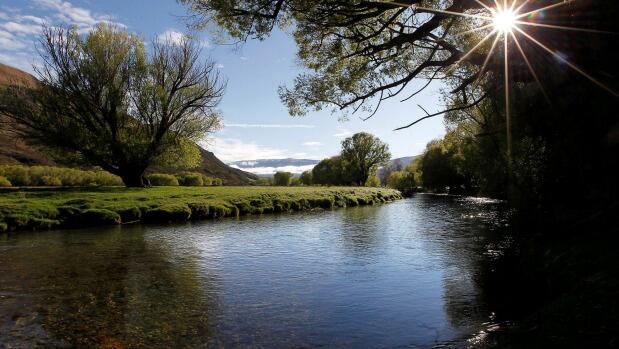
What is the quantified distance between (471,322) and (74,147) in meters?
41.8

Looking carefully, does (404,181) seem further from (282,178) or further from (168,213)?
(168,213)

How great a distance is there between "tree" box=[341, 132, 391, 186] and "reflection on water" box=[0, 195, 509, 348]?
10177 cm

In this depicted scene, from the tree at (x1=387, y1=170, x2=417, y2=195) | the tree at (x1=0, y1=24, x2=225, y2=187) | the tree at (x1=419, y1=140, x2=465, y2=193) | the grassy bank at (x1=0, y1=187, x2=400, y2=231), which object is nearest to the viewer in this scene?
the grassy bank at (x1=0, y1=187, x2=400, y2=231)

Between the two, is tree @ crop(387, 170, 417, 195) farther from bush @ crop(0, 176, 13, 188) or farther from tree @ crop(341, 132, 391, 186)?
bush @ crop(0, 176, 13, 188)

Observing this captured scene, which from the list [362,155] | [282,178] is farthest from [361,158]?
[282,178]

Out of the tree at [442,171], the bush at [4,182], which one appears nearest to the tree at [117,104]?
the bush at [4,182]

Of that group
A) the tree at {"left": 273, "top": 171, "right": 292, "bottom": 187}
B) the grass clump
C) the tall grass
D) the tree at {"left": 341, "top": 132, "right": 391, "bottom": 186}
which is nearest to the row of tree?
the tree at {"left": 341, "top": 132, "right": 391, "bottom": 186}

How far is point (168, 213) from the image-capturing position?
2917cm

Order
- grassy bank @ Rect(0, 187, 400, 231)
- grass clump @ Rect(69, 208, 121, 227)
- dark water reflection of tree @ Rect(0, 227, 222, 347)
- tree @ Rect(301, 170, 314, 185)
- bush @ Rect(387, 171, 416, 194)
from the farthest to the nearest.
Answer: tree @ Rect(301, 170, 314, 185) → bush @ Rect(387, 171, 416, 194) → grass clump @ Rect(69, 208, 121, 227) → grassy bank @ Rect(0, 187, 400, 231) → dark water reflection of tree @ Rect(0, 227, 222, 347)

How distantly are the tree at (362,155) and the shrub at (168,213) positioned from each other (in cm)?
9535

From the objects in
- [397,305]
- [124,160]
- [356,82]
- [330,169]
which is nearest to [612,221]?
[397,305]

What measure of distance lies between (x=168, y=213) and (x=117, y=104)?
18.9 metres

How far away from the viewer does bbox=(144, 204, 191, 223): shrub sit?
2847 centimetres

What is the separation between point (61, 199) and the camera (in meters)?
28.9
